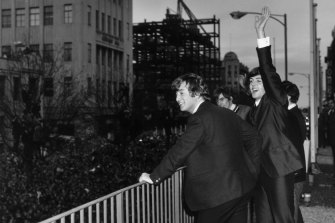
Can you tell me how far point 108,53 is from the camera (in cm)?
7031

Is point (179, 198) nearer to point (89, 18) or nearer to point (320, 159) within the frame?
point (320, 159)

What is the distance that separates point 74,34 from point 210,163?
197 feet

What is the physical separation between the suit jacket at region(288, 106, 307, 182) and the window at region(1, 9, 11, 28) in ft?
211

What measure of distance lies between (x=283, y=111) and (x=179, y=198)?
1503 mm

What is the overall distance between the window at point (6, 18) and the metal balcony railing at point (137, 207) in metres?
63.9

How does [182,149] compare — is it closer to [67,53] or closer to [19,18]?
[67,53]

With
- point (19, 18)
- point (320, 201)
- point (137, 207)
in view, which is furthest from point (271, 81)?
point (19, 18)

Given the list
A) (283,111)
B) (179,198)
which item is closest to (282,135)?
(283,111)

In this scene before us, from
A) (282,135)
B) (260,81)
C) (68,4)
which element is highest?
(68,4)

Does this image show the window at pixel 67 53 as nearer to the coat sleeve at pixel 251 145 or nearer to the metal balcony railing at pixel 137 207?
the metal balcony railing at pixel 137 207

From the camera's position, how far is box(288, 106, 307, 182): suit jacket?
5055 mm

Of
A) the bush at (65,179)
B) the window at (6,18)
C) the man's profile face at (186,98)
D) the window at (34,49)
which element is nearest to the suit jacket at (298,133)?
the man's profile face at (186,98)

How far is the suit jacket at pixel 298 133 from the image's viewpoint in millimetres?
5055

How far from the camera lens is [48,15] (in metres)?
65.1
